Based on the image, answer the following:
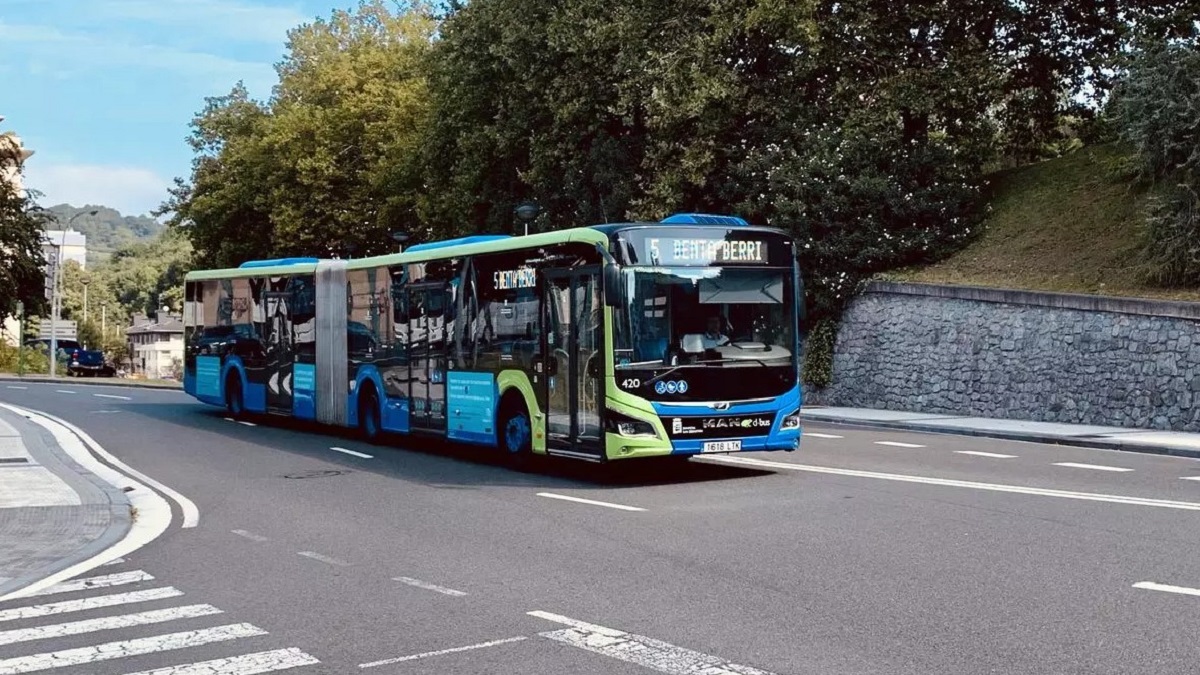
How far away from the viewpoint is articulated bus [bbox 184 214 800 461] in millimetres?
14672

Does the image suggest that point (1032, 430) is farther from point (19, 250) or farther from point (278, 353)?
point (19, 250)

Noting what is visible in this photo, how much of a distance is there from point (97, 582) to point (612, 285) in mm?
6656

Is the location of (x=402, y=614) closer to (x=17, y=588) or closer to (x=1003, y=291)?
(x=17, y=588)

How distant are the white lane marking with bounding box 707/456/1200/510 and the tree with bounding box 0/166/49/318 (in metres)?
41.4

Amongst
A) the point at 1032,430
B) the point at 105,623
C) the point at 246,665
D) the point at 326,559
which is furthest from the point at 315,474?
the point at 1032,430

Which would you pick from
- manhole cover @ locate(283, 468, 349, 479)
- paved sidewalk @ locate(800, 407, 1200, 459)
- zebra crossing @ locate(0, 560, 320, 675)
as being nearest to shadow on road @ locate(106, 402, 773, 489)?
manhole cover @ locate(283, 468, 349, 479)

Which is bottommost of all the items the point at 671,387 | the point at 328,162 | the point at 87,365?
the point at 87,365

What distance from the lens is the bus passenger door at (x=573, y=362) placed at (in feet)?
49.0

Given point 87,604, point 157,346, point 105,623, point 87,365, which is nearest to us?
point 105,623

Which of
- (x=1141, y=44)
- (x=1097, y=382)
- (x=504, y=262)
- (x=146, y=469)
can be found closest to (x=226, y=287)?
(x=146, y=469)

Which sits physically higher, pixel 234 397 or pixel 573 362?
pixel 573 362

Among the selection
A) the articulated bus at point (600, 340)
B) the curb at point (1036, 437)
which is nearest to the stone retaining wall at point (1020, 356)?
the curb at point (1036, 437)

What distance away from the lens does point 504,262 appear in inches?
677

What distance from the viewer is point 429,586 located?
9.06m
